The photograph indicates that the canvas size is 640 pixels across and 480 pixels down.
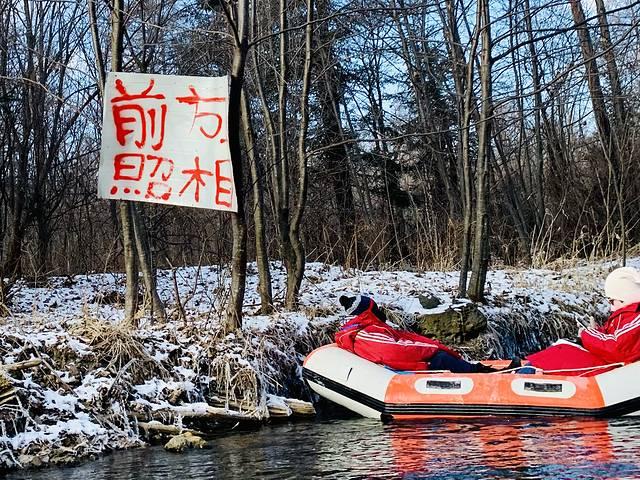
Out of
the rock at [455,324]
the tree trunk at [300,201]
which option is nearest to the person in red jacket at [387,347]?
the rock at [455,324]

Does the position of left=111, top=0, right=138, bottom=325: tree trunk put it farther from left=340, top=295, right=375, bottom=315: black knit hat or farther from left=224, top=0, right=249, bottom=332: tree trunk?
left=340, top=295, right=375, bottom=315: black knit hat

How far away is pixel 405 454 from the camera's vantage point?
15.9ft

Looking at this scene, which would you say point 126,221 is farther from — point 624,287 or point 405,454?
point 624,287

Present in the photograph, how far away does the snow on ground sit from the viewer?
17.6 ft

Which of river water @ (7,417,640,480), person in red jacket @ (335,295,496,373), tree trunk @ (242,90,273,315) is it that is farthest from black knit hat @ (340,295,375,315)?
tree trunk @ (242,90,273,315)

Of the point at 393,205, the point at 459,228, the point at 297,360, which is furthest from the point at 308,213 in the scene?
the point at 297,360

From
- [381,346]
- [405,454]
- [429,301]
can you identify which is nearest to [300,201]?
[429,301]

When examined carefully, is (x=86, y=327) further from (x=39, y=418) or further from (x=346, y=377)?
(x=346, y=377)

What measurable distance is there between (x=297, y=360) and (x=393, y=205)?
11.1m

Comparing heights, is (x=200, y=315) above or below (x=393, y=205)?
below

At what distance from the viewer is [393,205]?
704 inches

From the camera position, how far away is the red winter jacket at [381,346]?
667cm

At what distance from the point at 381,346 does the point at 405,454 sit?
1.87m

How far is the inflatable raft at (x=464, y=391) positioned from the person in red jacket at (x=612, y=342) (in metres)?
0.27
